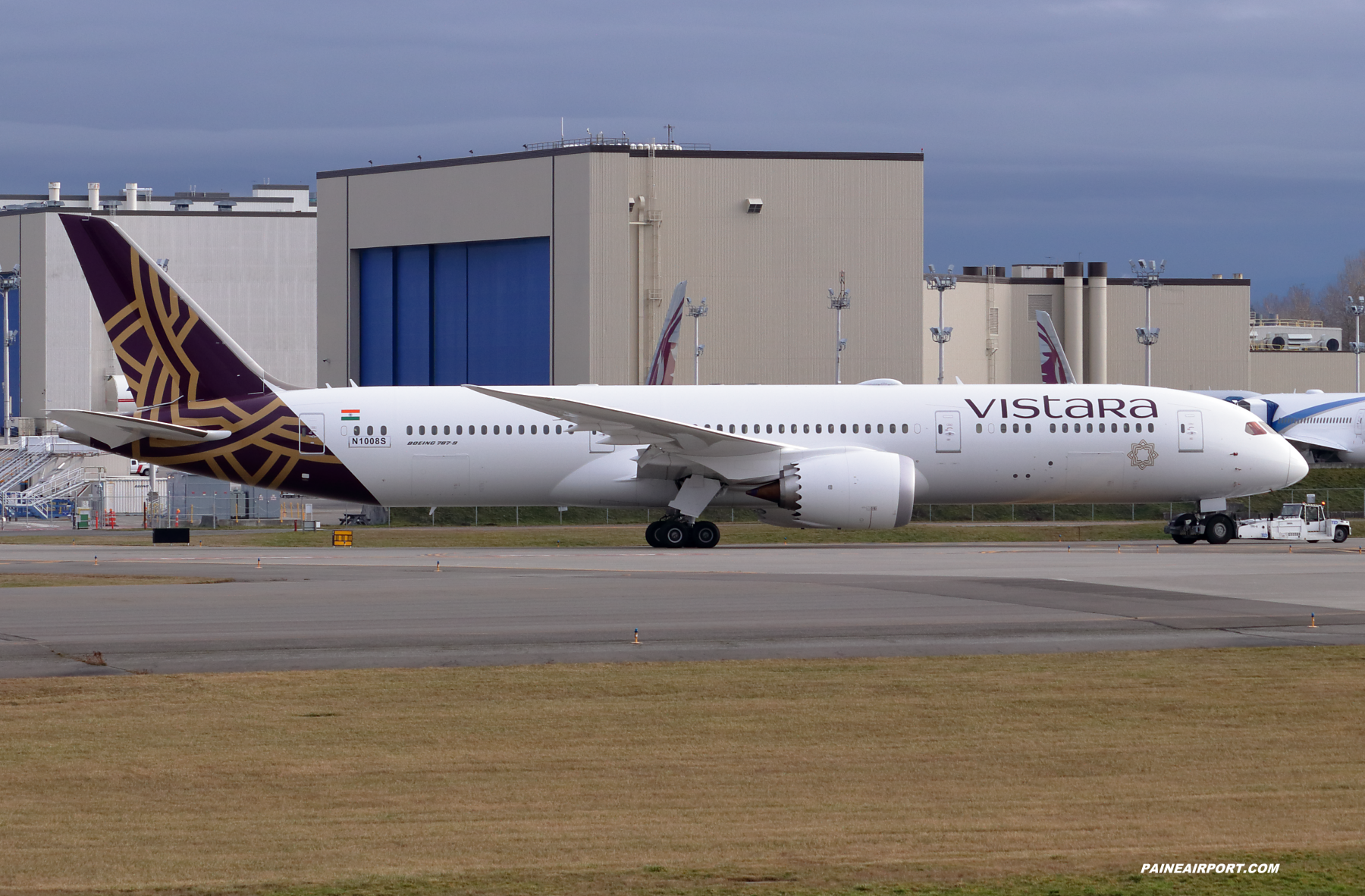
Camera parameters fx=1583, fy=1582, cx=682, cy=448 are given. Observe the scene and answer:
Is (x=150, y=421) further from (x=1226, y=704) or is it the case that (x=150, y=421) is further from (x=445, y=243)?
(x=445, y=243)

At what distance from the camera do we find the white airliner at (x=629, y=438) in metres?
36.0

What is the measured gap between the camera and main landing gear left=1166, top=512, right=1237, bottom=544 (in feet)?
122

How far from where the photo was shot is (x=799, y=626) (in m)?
20.0

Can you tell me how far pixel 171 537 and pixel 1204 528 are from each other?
25979mm

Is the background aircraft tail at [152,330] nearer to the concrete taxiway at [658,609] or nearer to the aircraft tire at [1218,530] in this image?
the concrete taxiway at [658,609]

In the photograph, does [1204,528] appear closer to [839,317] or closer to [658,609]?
[658,609]

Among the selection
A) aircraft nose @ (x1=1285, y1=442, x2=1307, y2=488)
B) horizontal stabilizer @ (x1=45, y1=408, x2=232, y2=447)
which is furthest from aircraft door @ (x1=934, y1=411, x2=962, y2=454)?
horizontal stabilizer @ (x1=45, y1=408, x2=232, y2=447)

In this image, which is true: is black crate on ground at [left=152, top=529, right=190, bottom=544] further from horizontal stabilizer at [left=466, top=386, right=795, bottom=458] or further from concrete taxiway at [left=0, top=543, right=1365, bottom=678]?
horizontal stabilizer at [left=466, top=386, right=795, bottom=458]

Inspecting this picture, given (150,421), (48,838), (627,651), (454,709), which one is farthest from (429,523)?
(48,838)

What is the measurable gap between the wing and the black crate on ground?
10.5 metres

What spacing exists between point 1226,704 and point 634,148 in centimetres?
6882

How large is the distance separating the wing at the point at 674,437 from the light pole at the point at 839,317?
132ft

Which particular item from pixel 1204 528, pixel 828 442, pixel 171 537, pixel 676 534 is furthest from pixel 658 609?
pixel 171 537

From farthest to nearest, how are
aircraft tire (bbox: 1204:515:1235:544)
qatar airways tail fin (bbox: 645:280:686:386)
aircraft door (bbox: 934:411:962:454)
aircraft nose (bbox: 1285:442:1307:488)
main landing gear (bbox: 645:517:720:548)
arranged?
qatar airways tail fin (bbox: 645:280:686:386) < aircraft nose (bbox: 1285:442:1307:488) < aircraft tire (bbox: 1204:515:1235:544) < main landing gear (bbox: 645:517:720:548) < aircraft door (bbox: 934:411:962:454)
